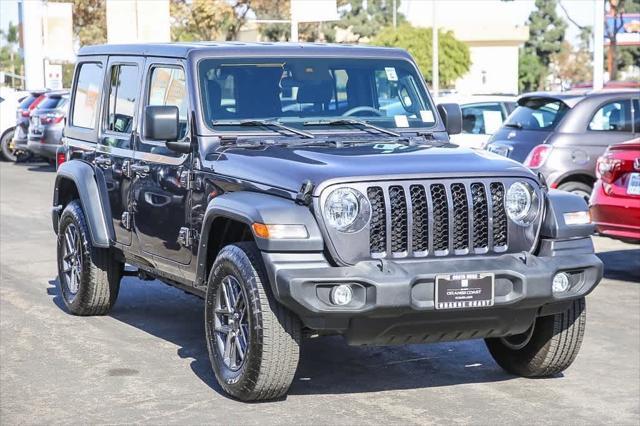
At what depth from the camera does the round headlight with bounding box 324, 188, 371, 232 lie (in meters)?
6.33

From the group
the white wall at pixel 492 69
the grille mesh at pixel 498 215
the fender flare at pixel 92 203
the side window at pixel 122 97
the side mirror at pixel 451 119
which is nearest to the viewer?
the grille mesh at pixel 498 215

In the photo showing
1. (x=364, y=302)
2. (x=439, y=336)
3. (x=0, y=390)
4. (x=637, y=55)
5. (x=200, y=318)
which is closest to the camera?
(x=364, y=302)

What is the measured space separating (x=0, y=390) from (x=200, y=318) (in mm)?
2406

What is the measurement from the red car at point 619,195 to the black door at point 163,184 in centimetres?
454

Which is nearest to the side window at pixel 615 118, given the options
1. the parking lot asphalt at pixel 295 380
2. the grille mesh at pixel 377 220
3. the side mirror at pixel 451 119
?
the parking lot asphalt at pixel 295 380

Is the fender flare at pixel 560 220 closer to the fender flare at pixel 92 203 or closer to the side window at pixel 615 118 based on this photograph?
the fender flare at pixel 92 203

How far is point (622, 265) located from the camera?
12438 millimetres

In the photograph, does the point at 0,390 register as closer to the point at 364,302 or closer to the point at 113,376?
the point at 113,376

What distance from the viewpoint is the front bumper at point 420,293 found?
6.20 meters

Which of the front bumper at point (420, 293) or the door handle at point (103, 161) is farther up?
the door handle at point (103, 161)

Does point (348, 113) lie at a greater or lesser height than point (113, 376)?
greater

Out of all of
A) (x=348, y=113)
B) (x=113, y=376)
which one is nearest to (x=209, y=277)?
(x=113, y=376)

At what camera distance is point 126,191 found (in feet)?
27.8

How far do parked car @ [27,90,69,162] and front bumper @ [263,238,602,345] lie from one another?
64.2 ft
